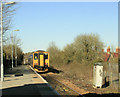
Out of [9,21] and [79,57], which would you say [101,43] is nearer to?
[79,57]

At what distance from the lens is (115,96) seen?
1005 cm

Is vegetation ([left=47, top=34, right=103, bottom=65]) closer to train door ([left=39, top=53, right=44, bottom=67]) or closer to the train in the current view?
the train

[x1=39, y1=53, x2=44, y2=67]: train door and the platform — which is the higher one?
[x1=39, y1=53, x2=44, y2=67]: train door

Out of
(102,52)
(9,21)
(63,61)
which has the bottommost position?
(63,61)

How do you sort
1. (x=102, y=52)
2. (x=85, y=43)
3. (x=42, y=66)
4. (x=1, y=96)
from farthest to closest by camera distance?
(x=85, y=43), (x=102, y=52), (x=42, y=66), (x=1, y=96)

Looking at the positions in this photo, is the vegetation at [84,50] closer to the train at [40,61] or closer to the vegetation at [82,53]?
the vegetation at [82,53]

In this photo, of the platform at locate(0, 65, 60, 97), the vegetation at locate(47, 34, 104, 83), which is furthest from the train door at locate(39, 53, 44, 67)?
the platform at locate(0, 65, 60, 97)

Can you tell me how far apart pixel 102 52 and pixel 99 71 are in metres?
18.7

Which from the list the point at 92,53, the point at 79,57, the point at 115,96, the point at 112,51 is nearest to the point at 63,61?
the point at 79,57

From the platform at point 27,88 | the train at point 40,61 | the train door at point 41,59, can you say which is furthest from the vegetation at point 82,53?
the platform at point 27,88

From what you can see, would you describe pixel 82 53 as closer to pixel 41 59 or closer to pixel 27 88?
pixel 41 59

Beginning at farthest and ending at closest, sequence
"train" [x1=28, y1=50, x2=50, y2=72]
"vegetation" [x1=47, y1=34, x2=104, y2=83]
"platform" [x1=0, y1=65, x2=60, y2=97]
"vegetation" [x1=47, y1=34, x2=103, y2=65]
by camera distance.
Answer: "vegetation" [x1=47, y1=34, x2=103, y2=65], "vegetation" [x1=47, y1=34, x2=104, y2=83], "train" [x1=28, y1=50, x2=50, y2=72], "platform" [x1=0, y1=65, x2=60, y2=97]

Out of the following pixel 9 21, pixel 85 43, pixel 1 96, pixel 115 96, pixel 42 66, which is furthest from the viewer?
pixel 85 43

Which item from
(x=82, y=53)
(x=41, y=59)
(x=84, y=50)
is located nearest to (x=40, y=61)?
(x=41, y=59)
